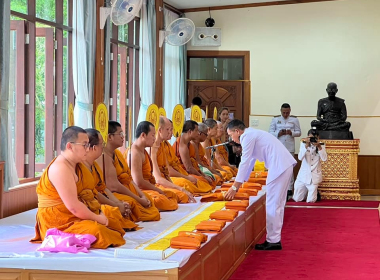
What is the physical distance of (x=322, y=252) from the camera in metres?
6.00

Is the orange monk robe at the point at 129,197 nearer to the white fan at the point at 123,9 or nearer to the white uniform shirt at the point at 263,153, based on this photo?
the white uniform shirt at the point at 263,153

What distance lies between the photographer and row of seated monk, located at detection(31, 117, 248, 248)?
4.13 meters

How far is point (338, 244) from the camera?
21.1ft

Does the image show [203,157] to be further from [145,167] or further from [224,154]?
[145,167]

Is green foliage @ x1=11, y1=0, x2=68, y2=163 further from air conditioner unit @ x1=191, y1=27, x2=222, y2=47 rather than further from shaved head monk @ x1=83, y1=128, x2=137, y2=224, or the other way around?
air conditioner unit @ x1=191, y1=27, x2=222, y2=47

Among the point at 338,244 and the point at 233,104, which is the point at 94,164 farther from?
the point at 233,104

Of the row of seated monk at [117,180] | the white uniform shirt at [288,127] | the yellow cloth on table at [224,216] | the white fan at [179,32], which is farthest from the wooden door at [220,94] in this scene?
the yellow cloth on table at [224,216]

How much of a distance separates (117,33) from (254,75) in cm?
359

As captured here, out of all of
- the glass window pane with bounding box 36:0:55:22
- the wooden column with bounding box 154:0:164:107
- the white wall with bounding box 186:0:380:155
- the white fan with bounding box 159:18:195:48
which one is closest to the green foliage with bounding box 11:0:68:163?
the glass window pane with bounding box 36:0:55:22

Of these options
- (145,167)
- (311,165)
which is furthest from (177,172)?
(311,165)

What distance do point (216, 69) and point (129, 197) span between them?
23.6 feet

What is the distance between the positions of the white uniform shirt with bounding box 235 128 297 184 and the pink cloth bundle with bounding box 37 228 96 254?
220 centimetres

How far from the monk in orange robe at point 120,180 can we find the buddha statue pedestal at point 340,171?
5.31 meters

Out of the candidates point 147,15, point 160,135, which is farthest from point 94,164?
point 147,15
